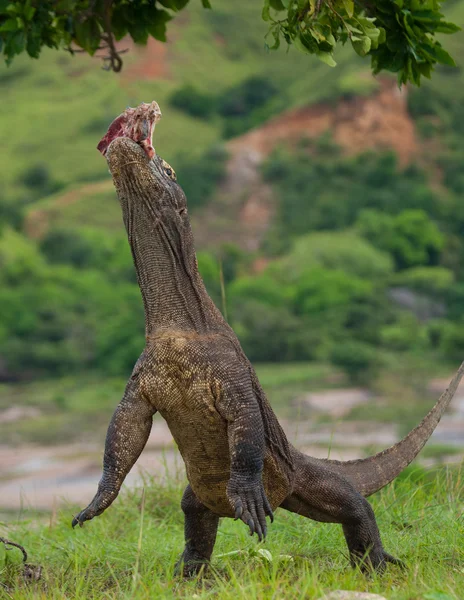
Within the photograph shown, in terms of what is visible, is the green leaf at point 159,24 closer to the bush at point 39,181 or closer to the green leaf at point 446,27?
the green leaf at point 446,27

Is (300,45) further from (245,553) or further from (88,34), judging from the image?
(245,553)

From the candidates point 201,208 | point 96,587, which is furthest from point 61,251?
point 96,587

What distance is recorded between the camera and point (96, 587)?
370 cm

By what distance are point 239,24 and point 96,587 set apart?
130 feet

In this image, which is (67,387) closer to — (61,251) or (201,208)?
(61,251)

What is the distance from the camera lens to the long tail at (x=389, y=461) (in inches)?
158

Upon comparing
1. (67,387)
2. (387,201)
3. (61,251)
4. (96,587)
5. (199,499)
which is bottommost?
(67,387)

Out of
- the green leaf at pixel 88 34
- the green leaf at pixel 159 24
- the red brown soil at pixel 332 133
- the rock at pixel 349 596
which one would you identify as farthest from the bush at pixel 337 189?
the rock at pixel 349 596

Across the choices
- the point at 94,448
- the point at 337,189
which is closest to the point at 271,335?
the point at 94,448

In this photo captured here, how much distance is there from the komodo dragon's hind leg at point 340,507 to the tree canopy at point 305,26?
154cm

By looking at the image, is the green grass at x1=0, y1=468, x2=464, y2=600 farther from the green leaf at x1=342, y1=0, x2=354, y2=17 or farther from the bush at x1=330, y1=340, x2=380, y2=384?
the bush at x1=330, y1=340, x2=380, y2=384

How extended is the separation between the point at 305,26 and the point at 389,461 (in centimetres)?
175

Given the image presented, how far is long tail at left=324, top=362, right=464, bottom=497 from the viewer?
13.1 ft

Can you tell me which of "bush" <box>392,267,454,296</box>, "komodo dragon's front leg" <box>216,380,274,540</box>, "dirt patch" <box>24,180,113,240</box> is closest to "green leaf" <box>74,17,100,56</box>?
"komodo dragon's front leg" <box>216,380,274,540</box>
